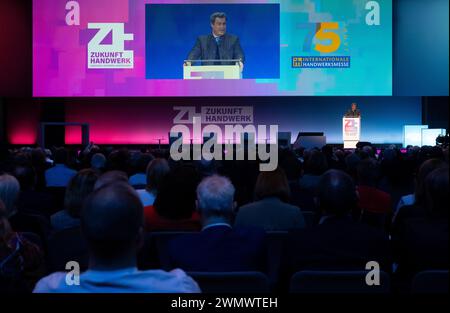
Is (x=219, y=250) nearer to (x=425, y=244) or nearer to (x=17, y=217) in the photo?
(x=425, y=244)

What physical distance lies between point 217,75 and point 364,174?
758 centimetres

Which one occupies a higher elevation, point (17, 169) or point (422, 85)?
point (422, 85)

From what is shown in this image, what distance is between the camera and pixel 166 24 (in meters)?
11.8

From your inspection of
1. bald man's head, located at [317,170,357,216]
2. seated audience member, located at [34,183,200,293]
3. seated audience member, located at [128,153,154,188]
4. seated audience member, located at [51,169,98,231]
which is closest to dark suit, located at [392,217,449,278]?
bald man's head, located at [317,170,357,216]

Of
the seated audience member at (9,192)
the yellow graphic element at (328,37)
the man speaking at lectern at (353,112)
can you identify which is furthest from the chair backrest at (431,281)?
the man speaking at lectern at (353,112)

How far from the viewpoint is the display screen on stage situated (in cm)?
1163

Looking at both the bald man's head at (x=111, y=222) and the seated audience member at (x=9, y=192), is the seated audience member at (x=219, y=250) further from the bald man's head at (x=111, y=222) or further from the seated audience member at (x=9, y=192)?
the seated audience member at (x=9, y=192)

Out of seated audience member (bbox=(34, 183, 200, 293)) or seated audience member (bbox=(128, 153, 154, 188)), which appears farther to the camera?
seated audience member (bbox=(128, 153, 154, 188))

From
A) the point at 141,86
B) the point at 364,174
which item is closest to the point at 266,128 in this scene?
the point at 141,86

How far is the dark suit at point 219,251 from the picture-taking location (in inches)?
93.7

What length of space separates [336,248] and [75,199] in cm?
161

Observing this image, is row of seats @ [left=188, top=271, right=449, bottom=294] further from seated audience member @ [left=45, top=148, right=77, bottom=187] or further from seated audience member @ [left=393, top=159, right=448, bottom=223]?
seated audience member @ [left=45, top=148, right=77, bottom=187]

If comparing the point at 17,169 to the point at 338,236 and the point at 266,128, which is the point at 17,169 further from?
the point at 266,128

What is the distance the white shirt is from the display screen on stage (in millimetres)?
10301
